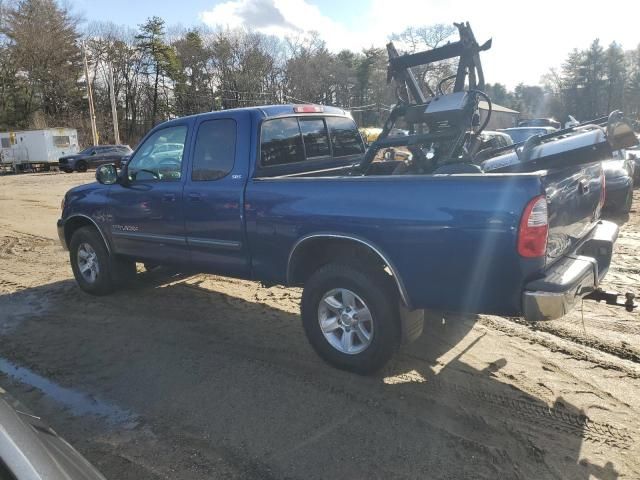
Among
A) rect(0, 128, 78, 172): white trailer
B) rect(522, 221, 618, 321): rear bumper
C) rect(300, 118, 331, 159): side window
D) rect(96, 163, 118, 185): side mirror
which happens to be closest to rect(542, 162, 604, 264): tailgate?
rect(522, 221, 618, 321): rear bumper

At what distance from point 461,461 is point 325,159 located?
10.8 ft

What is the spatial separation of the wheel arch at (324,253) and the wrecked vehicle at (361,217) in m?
0.01

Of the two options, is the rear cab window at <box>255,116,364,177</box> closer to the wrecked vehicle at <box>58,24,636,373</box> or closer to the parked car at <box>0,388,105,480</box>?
the wrecked vehicle at <box>58,24,636,373</box>

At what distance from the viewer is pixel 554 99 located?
8669 cm

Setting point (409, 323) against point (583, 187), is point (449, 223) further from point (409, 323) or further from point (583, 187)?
point (583, 187)

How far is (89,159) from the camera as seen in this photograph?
32.7 metres

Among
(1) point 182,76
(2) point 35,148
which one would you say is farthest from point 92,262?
(1) point 182,76

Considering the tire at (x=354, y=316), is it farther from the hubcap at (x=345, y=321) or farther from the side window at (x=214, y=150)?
the side window at (x=214, y=150)

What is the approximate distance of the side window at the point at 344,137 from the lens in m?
5.47

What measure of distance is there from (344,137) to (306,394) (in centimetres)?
301

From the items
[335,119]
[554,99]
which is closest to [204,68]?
[554,99]

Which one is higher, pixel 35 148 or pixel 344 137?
pixel 35 148

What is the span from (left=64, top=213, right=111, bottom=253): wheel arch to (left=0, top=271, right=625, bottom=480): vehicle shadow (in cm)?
92

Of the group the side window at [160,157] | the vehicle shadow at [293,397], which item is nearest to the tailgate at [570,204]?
the vehicle shadow at [293,397]
